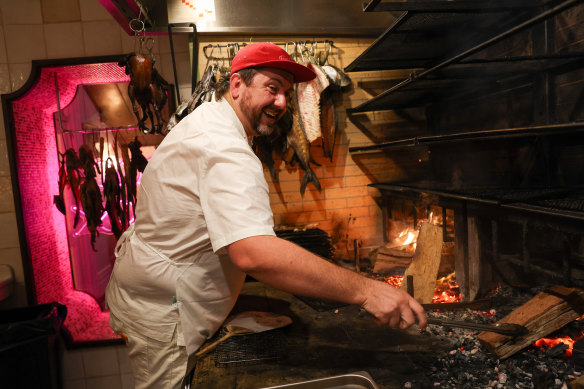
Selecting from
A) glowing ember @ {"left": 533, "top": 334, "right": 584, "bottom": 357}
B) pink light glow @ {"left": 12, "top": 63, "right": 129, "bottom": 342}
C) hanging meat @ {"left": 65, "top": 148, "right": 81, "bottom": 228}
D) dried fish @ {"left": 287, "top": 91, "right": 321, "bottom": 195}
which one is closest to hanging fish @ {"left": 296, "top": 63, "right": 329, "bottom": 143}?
dried fish @ {"left": 287, "top": 91, "right": 321, "bottom": 195}

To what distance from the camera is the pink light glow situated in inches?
143

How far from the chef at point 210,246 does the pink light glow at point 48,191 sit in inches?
89.9

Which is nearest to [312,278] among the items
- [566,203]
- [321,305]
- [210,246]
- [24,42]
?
[210,246]

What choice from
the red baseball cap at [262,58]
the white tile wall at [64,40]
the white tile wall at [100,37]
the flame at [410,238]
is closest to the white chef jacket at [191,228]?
the red baseball cap at [262,58]

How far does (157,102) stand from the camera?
3.21m

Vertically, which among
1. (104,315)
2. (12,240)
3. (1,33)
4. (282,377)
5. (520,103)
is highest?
(1,33)

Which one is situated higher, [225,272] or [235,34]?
[235,34]

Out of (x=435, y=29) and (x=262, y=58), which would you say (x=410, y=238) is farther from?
(x=262, y=58)

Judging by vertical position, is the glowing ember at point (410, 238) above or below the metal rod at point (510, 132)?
below

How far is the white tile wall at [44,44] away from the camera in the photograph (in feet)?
11.5

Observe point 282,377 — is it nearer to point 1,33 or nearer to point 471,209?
point 471,209

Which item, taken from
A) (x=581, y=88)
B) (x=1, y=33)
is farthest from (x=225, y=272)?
(x=1, y=33)

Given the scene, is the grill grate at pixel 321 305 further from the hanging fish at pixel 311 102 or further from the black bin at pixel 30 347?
the black bin at pixel 30 347

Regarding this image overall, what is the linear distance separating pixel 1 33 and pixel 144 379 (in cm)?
386
